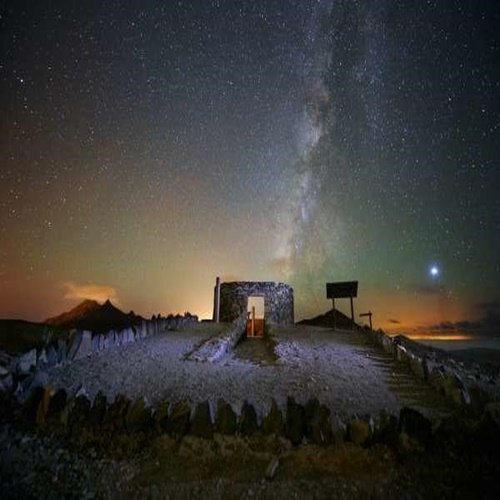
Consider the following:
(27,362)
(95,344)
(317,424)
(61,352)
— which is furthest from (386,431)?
(95,344)

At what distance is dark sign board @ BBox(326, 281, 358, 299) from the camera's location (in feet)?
59.5

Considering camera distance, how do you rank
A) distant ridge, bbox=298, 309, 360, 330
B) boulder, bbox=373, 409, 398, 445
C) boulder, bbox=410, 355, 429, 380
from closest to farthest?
1. boulder, bbox=373, 409, 398, 445
2. boulder, bbox=410, 355, 429, 380
3. distant ridge, bbox=298, 309, 360, 330

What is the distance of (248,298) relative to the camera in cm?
2500

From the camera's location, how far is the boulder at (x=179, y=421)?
13.7ft

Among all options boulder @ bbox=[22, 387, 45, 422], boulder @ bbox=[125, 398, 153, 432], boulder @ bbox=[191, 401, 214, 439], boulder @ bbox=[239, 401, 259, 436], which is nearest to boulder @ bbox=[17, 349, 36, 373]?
boulder @ bbox=[22, 387, 45, 422]

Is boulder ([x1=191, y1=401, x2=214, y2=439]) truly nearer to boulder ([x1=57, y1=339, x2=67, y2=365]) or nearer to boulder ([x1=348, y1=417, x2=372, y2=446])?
boulder ([x1=348, y1=417, x2=372, y2=446])

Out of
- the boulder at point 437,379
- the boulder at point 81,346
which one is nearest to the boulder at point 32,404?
the boulder at point 81,346

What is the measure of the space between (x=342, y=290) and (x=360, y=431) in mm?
15159

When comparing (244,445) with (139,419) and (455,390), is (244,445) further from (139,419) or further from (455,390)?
(455,390)

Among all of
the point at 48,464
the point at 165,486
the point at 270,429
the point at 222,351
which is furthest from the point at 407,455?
the point at 222,351

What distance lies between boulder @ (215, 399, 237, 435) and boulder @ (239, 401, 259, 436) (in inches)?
4.4

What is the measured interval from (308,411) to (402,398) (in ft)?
10.2

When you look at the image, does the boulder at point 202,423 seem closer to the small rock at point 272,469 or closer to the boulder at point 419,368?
the small rock at point 272,469

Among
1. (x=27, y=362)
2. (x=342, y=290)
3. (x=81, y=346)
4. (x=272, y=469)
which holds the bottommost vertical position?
(x=272, y=469)
